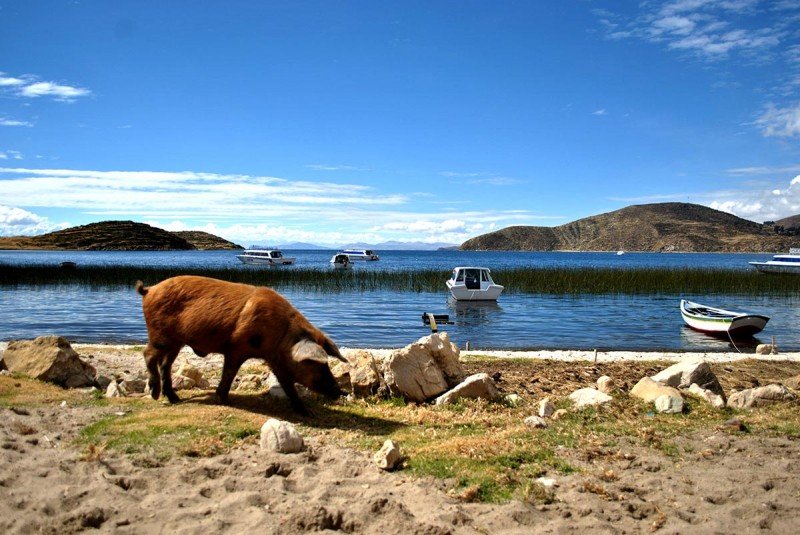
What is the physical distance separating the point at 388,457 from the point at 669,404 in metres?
4.88

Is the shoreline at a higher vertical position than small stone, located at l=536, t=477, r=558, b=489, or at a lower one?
lower

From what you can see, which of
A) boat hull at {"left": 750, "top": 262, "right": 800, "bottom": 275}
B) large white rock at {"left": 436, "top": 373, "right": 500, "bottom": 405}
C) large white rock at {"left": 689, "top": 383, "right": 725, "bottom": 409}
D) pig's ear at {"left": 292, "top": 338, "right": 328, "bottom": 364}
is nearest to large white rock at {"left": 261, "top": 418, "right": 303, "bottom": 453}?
pig's ear at {"left": 292, "top": 338, "right": 328, "bottom": 364}

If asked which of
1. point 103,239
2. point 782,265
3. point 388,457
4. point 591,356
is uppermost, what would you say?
point 103,239

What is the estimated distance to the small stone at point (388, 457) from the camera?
18.9 feet

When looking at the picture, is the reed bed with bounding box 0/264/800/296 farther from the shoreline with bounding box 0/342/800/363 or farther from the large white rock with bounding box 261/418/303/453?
the large white rock with bounding box 261/418/303/453

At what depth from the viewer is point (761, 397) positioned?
907cm

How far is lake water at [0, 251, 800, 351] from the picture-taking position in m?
21.2

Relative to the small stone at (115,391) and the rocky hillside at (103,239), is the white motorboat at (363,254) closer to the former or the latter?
the rocky hillside at (103,239)

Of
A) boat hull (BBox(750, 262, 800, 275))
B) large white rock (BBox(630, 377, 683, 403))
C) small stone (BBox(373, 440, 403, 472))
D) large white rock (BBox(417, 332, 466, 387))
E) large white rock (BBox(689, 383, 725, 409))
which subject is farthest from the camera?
boat hull (BBox(750, 262, 800, 275))

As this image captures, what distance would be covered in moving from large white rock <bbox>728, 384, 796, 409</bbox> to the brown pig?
638 cm

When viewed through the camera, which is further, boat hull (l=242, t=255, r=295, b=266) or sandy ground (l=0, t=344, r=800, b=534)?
boat hull (l=242, t=255, r=295, b=266)

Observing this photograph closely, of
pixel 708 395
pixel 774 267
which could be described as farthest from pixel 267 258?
Answer: pixel 708 395

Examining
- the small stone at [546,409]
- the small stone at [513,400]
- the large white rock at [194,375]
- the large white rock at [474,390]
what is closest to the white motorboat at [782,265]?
the small stone at [513,400]

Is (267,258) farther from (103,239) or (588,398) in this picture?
(103,239)
